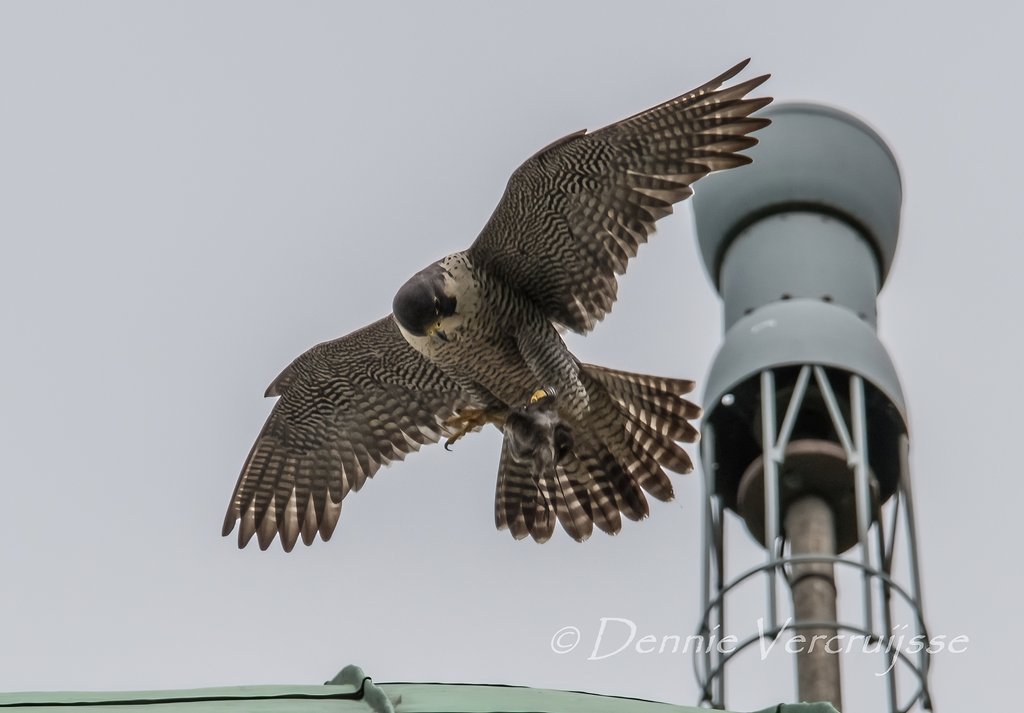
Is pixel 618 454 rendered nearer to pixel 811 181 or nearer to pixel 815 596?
pixel 815 596

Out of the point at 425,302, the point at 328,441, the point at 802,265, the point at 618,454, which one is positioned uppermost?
the point at 802,265

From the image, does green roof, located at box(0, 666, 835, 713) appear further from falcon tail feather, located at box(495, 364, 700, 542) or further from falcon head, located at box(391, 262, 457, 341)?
falcon tail feather, located at box(495, 364, 700, 542)

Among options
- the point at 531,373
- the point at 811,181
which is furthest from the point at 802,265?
Result: the point at 531,373

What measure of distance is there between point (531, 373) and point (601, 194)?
110cm

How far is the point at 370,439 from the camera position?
34.9 ft

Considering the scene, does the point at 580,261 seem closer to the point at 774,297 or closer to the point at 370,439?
the point at 370,439

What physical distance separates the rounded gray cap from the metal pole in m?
2.22

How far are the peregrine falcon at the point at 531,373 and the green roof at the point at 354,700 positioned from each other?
12.9ft

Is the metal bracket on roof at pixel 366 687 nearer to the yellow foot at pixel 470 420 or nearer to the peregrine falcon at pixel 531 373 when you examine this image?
the peregrine falcon at pixel 531 373

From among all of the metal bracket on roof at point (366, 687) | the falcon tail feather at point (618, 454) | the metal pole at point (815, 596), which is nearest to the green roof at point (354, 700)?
the metal bracket on roof at point (366, 687)

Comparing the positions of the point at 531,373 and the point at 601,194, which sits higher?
the point at 601,194

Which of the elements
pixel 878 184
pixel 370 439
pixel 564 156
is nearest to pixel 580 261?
pixel 564 156

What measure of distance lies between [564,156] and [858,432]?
11.0 feet

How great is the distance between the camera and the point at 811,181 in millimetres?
12258
